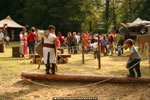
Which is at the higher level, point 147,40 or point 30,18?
point 30,18

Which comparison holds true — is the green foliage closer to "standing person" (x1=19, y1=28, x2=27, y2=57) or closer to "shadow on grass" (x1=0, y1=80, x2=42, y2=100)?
"standing person" (x1=19, y1=28, x2=27, y2=57)

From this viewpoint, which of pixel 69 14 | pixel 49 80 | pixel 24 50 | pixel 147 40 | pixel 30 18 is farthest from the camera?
pixel 30 18

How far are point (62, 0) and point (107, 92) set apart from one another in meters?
35.4

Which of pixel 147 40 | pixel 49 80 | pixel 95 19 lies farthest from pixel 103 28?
pixel 49 80

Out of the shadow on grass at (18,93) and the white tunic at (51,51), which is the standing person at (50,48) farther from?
the shadow on grass at (18,93)

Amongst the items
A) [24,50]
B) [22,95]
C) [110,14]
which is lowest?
[22,95]

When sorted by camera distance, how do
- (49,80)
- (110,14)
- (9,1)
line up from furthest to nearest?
(110,14), (9,1), (49,80)

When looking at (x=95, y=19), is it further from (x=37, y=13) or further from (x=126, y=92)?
(x=126, y=92)

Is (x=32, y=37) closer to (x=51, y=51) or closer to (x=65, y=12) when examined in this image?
(x=51, y=51)

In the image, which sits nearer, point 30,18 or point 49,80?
point 49,80

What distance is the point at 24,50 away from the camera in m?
15.5

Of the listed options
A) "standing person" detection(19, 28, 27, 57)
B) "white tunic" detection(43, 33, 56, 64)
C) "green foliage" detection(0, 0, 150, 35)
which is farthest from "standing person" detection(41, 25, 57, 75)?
"green foliage" detection(0, 0, 150, 35)

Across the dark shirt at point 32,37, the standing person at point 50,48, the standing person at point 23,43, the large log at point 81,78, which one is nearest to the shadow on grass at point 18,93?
the large log at point 81,78

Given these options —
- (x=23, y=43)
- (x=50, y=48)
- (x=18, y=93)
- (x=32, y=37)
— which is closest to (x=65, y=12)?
(x=23, y=43)
